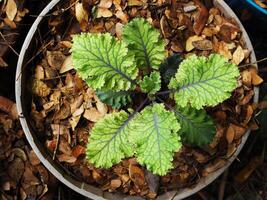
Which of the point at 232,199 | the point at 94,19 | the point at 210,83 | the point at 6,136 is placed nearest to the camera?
the point at 210,83

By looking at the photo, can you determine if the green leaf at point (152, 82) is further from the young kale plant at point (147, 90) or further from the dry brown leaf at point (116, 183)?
the dry brown leaf at point (116, 183)

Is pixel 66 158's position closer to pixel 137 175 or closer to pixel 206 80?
pixel 137 175

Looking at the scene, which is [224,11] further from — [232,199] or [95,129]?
[232,199]

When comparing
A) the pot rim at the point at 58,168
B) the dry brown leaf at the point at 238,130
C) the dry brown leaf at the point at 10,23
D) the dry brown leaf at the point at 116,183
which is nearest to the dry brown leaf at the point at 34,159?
the pot rim at the point at 58,168

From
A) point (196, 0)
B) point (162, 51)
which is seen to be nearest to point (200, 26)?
point (196, 0)

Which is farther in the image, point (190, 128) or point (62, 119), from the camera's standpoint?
point (62, 119)

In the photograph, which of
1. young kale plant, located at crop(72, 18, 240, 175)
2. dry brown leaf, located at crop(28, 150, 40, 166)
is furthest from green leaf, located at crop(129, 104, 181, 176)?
dry brown leaf, located at crop(28, 150, 40, 166)

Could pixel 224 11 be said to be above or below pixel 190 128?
above
